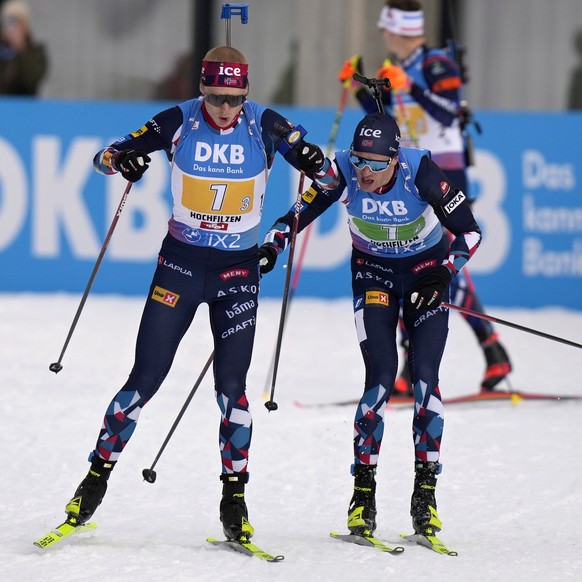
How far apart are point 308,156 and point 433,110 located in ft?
10.4

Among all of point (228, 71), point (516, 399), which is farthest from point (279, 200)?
point (228, 71)

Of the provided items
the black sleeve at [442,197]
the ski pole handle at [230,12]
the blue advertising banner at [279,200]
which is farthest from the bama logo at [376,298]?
the blue advertising banner at [279,200]

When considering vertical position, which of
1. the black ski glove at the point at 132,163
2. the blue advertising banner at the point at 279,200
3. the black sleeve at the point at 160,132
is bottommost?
the blue advertising banner at the point at 279,200

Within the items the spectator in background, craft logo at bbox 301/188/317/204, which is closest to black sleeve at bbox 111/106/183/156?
craft logo at bbox 301/188/317/204

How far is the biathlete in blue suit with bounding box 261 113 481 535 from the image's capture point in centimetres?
558

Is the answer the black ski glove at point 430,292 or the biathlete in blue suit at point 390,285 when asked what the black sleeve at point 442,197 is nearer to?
the biathlete in blue suit at point 390,285

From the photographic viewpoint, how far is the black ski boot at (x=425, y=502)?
18.4ft

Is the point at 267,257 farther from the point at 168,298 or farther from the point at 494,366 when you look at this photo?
the point at 494,366

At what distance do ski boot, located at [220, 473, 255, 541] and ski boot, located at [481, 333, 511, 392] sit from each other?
323 cm

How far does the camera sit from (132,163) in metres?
5.43

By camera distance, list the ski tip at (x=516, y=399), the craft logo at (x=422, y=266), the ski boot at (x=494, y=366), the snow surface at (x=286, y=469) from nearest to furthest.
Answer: the snow surface at (x=286, y=469), the craft logo at (x=422, y=266), the ski tip at (x=516, y=399), the ski boot at (x=494, y=366)

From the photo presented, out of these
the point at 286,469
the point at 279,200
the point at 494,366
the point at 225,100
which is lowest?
the point at 286,469

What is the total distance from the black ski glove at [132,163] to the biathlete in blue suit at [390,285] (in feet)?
2.03

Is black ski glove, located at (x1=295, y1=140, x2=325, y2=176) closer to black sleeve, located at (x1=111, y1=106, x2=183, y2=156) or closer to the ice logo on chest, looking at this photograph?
the ice logo on chest
